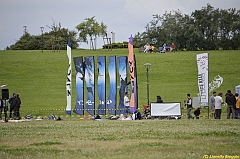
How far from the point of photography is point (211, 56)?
201 feet

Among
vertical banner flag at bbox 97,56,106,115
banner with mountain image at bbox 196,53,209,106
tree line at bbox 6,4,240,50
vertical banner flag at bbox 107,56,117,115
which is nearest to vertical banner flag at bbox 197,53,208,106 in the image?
banner with mountain image at bbox 196,53,209,106

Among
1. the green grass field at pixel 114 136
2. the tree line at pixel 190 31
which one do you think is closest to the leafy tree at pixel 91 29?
the tree line at pixel 190 31

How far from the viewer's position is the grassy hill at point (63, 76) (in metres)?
41.1

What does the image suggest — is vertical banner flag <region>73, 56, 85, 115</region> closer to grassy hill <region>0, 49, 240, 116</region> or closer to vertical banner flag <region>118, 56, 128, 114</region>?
grassy hill <region>0, 49, 240, 116</region>

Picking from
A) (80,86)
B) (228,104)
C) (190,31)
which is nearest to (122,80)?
(80,86)

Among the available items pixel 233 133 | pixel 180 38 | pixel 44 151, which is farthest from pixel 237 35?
pixel 44 151

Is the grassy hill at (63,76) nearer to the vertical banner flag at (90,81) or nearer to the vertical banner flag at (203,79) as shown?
the vertical banner flag at (90,81)

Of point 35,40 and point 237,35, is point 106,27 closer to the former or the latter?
point 35,40

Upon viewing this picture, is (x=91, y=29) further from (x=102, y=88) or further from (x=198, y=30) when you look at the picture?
(x=102, y=88)

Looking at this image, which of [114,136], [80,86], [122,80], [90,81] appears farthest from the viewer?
[122,80]

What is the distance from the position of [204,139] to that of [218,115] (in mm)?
12748

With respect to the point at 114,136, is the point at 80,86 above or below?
above

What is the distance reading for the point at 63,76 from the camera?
53.4m

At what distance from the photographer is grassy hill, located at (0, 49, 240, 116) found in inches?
1617
